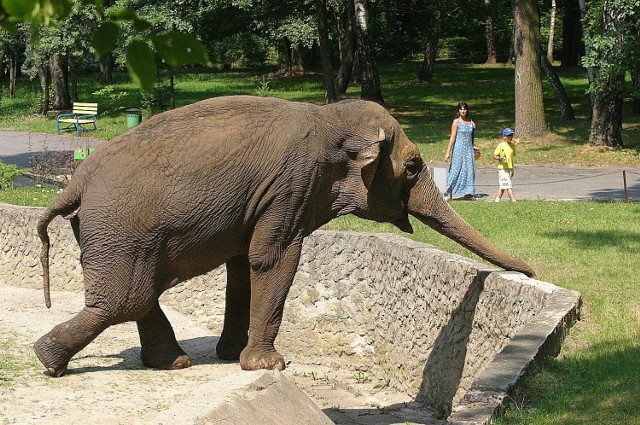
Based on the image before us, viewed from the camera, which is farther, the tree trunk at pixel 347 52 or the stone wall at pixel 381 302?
the tree trunk at pixel 347 52

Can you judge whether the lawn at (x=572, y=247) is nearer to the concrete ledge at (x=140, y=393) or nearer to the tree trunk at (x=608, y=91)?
the tree trunk at (x=608, y=91)

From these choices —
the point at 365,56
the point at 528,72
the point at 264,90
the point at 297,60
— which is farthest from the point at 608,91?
the point at 297,60

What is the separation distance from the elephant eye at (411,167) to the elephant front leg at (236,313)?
1597 millimetres

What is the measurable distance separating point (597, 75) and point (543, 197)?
6.16 meters


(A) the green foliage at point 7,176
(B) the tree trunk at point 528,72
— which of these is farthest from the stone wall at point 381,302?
Result: (B) the tree trunk at point 528,72

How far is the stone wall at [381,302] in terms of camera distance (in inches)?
376

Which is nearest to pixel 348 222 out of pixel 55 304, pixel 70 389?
pixel 55 304

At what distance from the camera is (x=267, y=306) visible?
8.09 m

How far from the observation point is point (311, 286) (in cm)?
1203

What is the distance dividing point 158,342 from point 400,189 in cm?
239

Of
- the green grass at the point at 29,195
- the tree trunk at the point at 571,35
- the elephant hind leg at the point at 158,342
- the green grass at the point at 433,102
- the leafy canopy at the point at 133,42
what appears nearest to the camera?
the leafy canopy at the point at 133,42

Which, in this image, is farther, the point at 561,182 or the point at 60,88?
the point at 60,88

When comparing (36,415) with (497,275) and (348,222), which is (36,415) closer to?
(497,275)

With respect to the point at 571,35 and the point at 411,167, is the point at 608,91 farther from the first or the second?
the point at 571,35
